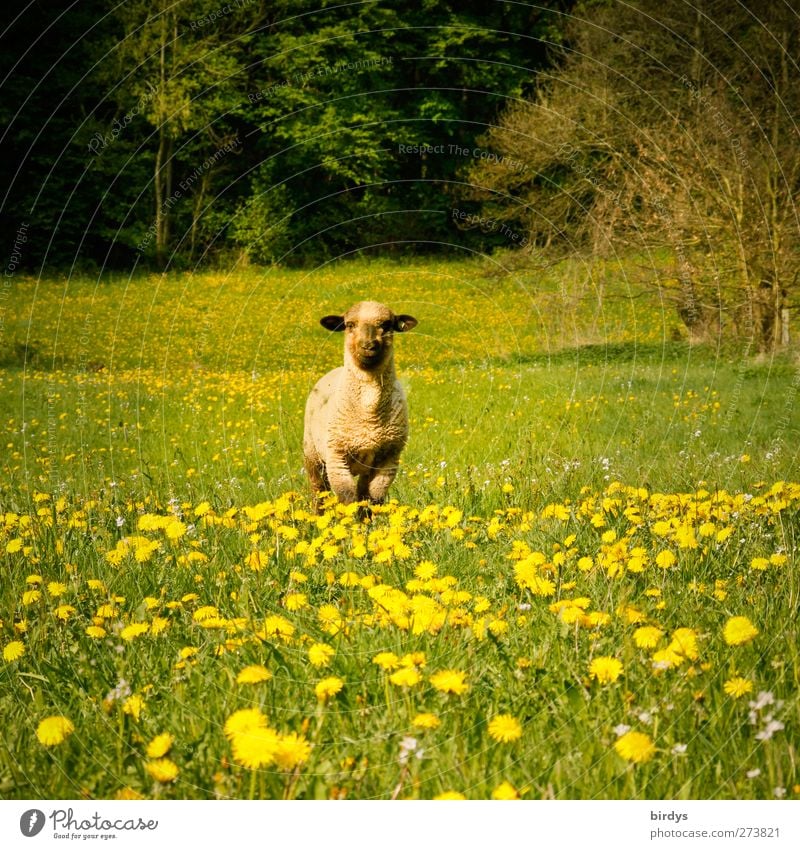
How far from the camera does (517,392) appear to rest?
29.5 feet

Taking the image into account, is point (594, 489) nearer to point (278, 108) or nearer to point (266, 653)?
point (266, 653)

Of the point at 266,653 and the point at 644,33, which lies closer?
the point at 266,653

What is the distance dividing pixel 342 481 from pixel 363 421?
1.47 ft

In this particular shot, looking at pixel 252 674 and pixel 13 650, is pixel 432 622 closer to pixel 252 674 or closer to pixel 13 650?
pixel 252 674

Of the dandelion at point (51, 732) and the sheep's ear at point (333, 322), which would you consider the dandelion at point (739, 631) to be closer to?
the dandelion at point (51, 732)

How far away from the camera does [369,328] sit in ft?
15.1

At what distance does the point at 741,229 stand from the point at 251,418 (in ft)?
18.8

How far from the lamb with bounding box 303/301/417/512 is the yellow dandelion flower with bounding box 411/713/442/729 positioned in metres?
2.87

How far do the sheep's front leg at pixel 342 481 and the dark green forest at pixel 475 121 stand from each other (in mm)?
2666

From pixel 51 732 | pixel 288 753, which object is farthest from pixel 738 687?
pixel 51 732

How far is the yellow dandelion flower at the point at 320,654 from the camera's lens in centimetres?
226

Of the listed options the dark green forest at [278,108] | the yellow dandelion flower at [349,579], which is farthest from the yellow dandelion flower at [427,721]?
the dark green forest at [278,108]
